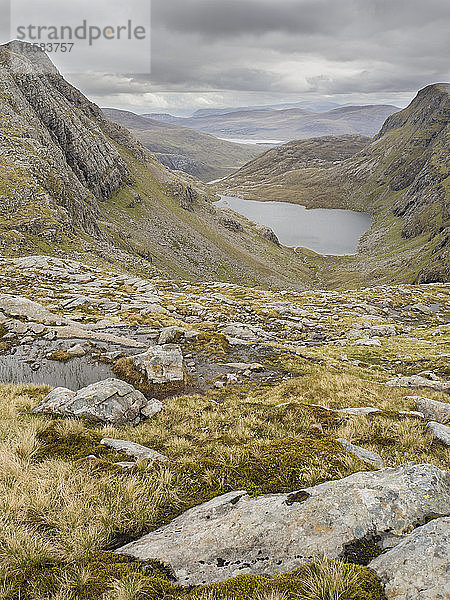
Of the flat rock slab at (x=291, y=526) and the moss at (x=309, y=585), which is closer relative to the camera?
the moss at (x=309, y=585)

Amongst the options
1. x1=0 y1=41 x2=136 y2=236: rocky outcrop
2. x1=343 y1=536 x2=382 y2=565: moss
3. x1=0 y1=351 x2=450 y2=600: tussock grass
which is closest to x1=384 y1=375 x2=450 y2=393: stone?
x1=0 y1=351 x2=450 y2=600: tussock grass

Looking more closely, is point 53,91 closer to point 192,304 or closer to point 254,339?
point 192,304

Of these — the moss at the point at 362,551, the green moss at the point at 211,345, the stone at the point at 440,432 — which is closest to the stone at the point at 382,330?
the green moss at the point at 211,345

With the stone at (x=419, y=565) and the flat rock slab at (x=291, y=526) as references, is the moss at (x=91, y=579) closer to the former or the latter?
the flat rock slab at (x=291, y=526)

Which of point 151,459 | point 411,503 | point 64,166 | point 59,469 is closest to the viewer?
point 411,503

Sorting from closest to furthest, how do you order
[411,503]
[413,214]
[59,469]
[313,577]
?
[313,577]
[411,503]
[59,469]
[413,214]

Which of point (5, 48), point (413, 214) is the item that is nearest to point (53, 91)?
point (5, 48)

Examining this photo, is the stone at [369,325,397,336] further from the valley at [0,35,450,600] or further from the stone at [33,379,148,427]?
the stone at [33,379,148,427]
